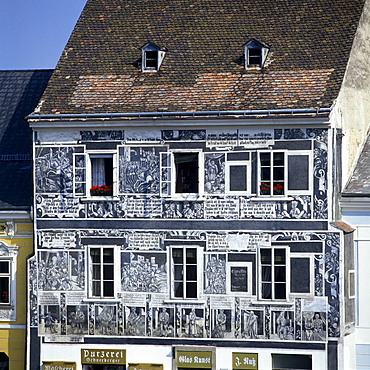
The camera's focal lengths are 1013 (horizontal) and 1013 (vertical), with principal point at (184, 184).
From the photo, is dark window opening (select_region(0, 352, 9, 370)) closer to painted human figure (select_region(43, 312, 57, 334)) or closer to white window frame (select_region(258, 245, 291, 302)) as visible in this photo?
painted human figure (select_region(43, 312, 57, 334))

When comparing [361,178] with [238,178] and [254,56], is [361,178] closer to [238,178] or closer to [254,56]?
[238,178]

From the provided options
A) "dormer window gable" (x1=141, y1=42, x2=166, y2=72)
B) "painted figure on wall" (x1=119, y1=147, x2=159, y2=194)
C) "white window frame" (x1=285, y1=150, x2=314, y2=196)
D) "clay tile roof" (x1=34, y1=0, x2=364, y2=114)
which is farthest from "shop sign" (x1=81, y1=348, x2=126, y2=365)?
"dormer window gable" (x1=141, y1=42, x2=166, y2=72)

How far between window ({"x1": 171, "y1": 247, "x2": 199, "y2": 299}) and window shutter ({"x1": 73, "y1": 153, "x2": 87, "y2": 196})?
11.5ft

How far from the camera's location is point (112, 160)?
32.3m

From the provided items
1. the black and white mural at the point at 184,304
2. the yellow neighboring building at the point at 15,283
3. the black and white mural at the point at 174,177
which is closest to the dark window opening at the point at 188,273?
the black and white mural at the point at 184,304

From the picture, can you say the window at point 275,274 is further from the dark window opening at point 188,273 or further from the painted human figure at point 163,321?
the painted human figure at point 163,321

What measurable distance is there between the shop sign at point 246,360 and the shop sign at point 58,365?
526 centimetres

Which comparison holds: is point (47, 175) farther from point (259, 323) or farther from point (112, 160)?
point (259, 323)

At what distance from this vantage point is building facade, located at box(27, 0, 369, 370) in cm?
3084

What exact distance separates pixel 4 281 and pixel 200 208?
7239 mm

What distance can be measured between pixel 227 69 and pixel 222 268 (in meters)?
6.45

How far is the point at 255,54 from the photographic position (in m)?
32.8

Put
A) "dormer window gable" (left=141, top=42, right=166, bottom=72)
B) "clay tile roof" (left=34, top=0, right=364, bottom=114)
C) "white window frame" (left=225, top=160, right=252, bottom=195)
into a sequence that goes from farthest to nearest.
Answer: "dormer window gable" (left=141, top=42, right=166, bottom=72), "clay tile roof" (left=34, top=0, right=364, bottom=114), "white window frame" (left=225, top=160, right=252, bottom=195)

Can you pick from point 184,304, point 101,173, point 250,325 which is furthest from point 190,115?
point 250,325
